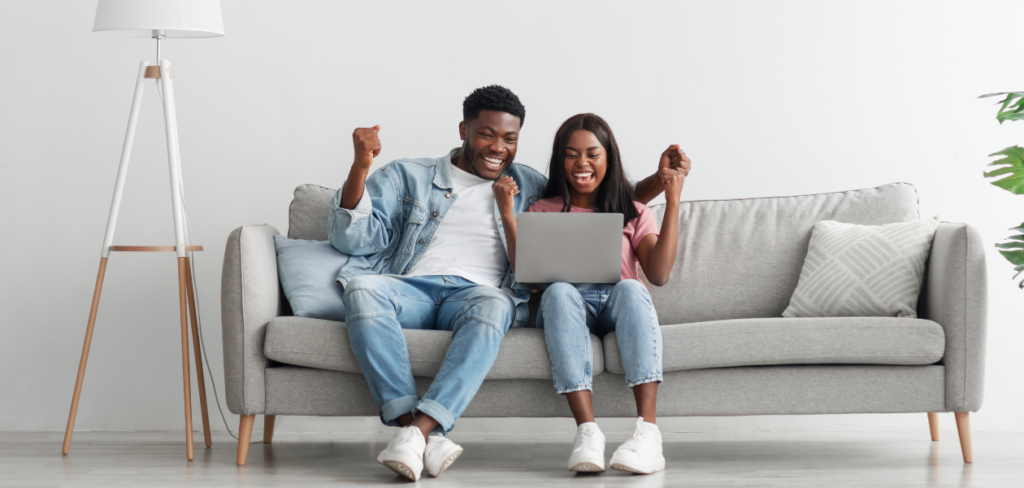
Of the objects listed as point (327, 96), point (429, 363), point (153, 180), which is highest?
point (327, 96)

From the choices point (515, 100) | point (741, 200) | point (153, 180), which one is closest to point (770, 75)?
point (741, 200)

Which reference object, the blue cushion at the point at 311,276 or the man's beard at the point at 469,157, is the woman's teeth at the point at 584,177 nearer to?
the man's beard at the point at 469,157

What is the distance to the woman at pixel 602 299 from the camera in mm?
1692

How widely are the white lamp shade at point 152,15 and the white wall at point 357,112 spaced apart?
51 cm

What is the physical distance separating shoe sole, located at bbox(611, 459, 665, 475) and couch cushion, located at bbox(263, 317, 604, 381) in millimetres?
241

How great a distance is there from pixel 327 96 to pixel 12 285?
1.23m

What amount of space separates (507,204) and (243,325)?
2.37 ft

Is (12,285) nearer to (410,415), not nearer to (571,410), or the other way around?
(410,415)

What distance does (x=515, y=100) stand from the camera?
220 cm

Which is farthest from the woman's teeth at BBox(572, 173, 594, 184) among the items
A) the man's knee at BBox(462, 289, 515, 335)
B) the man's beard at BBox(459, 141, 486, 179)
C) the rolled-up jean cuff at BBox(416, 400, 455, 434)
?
the rolled-up jean cuff at BBox(416, 400, 455, 434)

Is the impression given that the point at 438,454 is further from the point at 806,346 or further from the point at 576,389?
the point at 806,346

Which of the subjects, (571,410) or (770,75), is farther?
(770,75)

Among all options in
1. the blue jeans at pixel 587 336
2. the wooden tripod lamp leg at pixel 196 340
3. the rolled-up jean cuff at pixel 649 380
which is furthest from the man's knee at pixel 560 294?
the wooden tripod lamp leg at pixel 196 340

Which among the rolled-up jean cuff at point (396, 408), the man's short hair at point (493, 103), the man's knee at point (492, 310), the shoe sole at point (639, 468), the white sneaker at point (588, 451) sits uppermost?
the man's short hair at point (493, 103)
